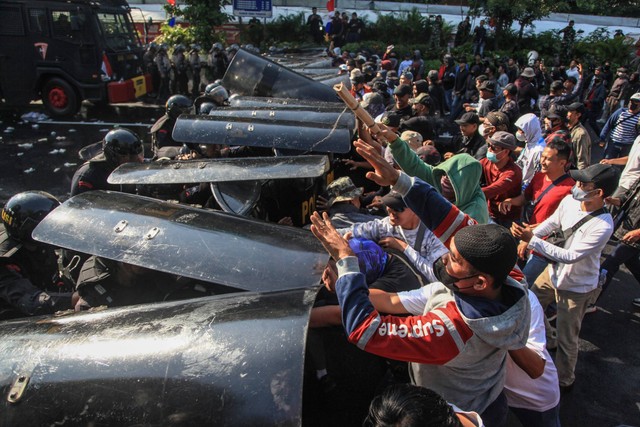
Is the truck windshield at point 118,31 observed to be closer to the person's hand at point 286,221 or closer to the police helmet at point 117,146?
the police helmet at point 117,146

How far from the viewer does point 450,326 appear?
67.7 inches

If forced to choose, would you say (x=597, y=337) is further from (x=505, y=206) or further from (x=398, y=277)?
(x=398, y=277)

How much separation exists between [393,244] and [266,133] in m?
1.70

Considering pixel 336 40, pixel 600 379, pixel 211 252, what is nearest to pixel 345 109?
pixel 211 252

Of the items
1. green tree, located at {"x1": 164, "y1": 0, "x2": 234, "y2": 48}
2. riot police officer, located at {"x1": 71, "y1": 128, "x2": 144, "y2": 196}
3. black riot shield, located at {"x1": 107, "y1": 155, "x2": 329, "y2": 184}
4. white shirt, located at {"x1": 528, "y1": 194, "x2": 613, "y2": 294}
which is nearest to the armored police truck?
green tree, located at {"x1": 164, "y1": 0, "x2": 234, "y2": 48}

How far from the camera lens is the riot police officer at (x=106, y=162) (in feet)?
14.1

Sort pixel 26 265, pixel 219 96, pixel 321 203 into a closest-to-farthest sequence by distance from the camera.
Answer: pixel 26 265
pixel 321 203
pixel 219 96

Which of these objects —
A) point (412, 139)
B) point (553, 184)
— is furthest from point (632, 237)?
point (412, 139)

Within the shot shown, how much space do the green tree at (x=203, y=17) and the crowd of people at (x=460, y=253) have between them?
1021 centimetres

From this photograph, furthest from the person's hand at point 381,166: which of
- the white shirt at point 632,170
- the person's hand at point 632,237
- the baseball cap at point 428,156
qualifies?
the white shirt at point 632,170

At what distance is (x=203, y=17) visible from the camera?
1592 centimetres

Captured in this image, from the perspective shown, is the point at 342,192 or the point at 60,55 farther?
the point at 60,55

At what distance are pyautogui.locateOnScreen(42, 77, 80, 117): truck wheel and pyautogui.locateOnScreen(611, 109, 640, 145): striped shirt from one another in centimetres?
1108

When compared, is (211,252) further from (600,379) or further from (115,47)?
(115,47)
